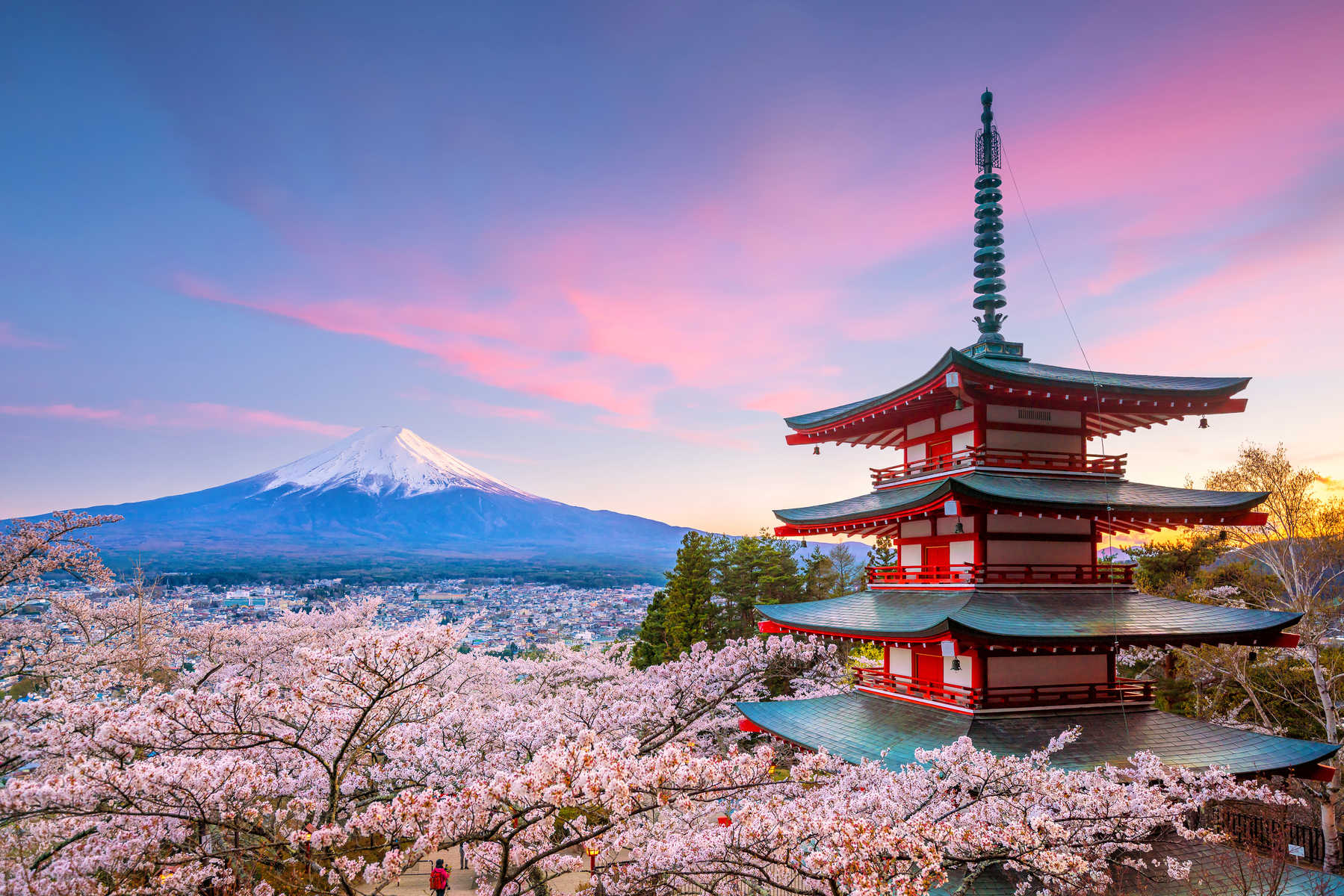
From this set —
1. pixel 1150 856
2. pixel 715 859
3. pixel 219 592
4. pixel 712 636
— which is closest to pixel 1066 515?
pixel 1150 856

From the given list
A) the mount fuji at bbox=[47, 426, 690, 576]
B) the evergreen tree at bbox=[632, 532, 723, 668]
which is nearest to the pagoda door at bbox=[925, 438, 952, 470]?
the evergreen tree at bbox=[632, 532, 723, 668]

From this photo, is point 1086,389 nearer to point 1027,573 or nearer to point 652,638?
point 1027,573

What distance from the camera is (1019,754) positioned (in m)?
10.0

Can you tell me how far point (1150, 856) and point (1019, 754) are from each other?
2.30m

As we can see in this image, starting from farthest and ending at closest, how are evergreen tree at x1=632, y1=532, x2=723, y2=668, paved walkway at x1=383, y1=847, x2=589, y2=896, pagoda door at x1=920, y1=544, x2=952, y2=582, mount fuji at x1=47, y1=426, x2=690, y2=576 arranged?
mount fuji at x1=47, y1=426, x2=690, y2=576
evergreen tree at x1=632, y1=532, x2=723, y2=668
paved walkway at x1=383, y1=847, x2=589, y2=896
pagoda door at x1=920, y1=544, x2=952, y2=582

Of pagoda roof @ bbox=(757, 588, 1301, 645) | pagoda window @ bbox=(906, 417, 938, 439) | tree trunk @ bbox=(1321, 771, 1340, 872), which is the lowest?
tree trunk @ bbox=(1321, 771, 1340, 872)

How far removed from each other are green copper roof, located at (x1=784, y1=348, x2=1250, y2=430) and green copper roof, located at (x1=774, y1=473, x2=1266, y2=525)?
5.93 ft

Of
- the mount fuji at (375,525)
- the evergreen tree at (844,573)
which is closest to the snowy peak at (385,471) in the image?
the mount fuji at (375,525)

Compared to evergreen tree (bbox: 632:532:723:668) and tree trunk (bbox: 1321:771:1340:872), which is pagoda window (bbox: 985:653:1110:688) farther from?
evergreen tree (bbox: 632:532:723:668)

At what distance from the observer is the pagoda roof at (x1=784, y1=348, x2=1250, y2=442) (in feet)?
38.2

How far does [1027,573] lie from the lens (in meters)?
12.2

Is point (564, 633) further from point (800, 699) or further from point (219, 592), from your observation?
point (800, 699)

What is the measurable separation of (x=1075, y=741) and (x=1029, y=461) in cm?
500

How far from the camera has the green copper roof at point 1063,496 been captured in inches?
435
